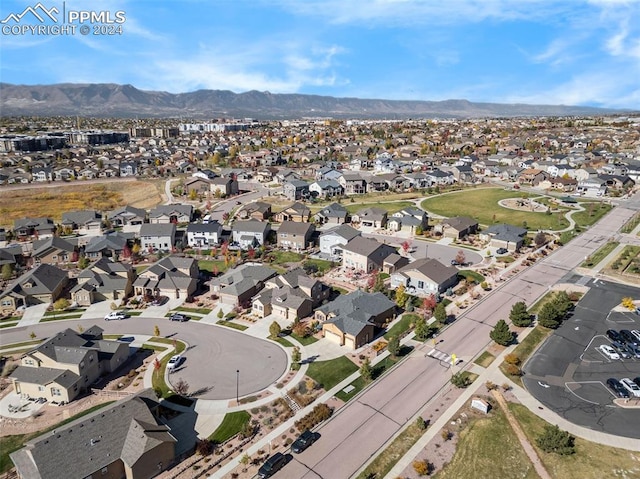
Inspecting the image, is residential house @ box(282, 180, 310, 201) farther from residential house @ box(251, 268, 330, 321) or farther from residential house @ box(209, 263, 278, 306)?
residential house @ box(251, 268, 330, 321)

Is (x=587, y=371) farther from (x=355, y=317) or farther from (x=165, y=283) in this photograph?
(x=165, y=283)

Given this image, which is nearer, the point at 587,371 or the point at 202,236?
the point at 587,371

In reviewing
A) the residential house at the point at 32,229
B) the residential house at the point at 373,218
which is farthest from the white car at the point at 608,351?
the residential house at the point at 32,229

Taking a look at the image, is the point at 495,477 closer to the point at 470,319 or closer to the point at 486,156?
the point at 470,319

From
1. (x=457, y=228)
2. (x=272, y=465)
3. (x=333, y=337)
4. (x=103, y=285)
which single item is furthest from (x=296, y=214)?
(x=272, y=465)

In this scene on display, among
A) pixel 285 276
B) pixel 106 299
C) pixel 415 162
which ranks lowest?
pixel 106 299

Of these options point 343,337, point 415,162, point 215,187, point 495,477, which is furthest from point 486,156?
point 495,477

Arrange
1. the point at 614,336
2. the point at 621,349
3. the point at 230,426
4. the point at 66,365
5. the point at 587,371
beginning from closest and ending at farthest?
1. the point at 230,426
2. the point at 66,365
3. the point at 587,371
4. the point at 621,349
5. the point at 614,336
